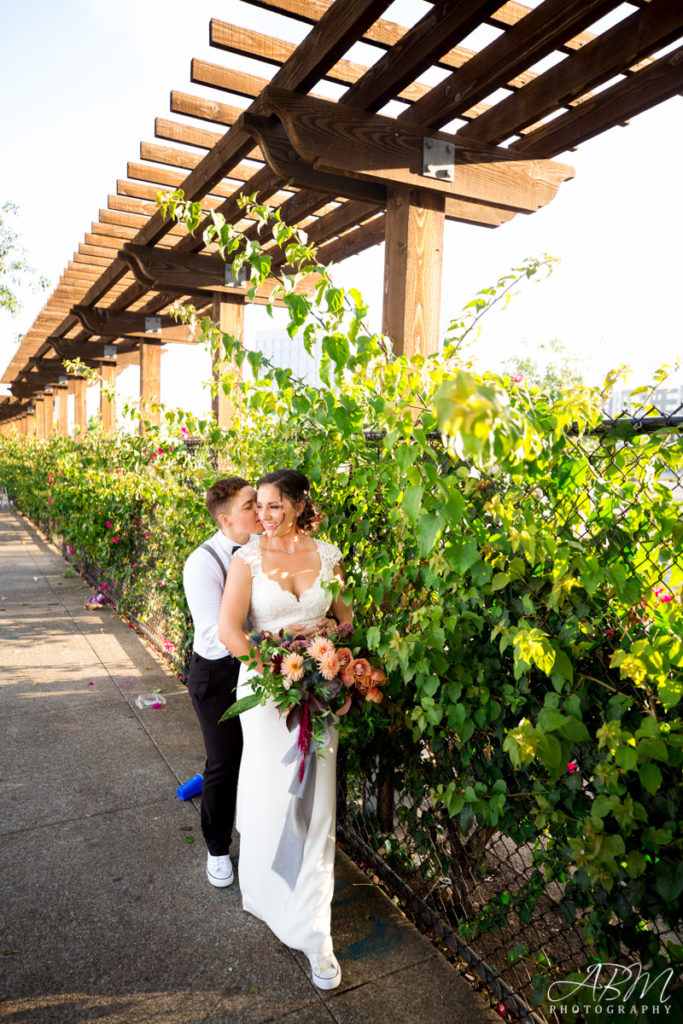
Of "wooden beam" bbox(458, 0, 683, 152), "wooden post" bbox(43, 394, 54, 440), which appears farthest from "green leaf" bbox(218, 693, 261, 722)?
"wooden post" bbox(43, 394, 54, 440)

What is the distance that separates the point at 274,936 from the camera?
246cm

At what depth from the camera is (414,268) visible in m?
3.76

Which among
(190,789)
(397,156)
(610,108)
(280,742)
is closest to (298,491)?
(280,742)

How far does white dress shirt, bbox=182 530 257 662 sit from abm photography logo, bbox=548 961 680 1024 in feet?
5.41

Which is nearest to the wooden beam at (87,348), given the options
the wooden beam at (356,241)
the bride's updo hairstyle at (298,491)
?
the wooden beam at (356,241)

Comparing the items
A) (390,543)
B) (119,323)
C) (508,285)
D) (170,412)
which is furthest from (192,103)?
(119,323)

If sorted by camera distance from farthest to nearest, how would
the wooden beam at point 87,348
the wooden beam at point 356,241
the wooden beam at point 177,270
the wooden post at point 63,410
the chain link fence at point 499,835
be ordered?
the wooden post at point 63,410
the wooden beam at point 87,348
the wooden beam at point 177,270
the wooden beam at point 356,241
the chain link fence at point 499,835

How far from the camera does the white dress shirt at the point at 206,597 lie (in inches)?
111

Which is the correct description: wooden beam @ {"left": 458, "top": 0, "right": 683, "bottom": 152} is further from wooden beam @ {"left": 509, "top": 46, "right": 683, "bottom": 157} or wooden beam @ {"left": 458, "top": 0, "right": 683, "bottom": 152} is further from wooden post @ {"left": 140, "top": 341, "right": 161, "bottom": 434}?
wooden post @ {"left": 140, "top": 341, "right": 161, "bottom": 434}

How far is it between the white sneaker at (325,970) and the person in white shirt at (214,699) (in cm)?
64

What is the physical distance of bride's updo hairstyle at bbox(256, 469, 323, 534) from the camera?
251 cm

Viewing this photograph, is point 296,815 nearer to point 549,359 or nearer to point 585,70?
point 585,70

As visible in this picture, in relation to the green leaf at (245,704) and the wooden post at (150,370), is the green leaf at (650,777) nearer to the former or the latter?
the green leaf at (245,704)

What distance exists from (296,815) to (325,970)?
1.59ft
